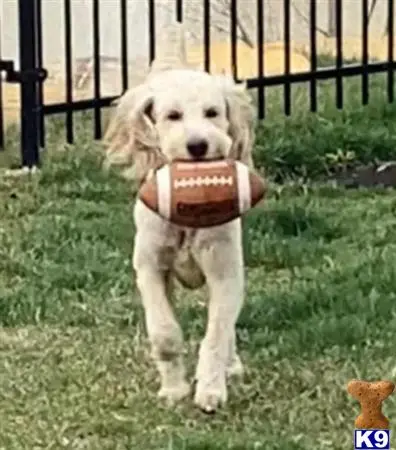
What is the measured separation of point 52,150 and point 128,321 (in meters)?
3.00

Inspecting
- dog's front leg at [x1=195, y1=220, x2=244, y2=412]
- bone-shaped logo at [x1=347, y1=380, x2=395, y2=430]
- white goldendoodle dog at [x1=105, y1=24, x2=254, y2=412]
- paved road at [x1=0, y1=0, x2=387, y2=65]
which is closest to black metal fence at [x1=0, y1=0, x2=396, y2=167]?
paved road at [x1=0, y1=0, x2=387, y2=65]

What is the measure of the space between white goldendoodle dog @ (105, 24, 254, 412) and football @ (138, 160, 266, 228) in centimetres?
5

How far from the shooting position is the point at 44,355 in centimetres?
506

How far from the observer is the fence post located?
26.2 feet

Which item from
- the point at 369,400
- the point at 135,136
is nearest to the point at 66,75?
the point at 135,136

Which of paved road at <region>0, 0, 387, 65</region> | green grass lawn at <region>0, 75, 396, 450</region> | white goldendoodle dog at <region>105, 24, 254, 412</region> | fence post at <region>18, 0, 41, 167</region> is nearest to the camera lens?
green grass lawn at <region>0, 75, 396, 450</region>

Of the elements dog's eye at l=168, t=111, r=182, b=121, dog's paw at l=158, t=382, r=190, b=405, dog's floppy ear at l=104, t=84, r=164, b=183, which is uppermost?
dog's eye at l=168, t=111, r=182, b=121

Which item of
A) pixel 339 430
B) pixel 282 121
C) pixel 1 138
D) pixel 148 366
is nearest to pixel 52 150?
pixel 1 138

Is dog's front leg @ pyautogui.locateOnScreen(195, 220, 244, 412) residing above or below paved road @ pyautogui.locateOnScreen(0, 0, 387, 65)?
below

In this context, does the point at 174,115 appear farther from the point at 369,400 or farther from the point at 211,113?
the point at 369,400

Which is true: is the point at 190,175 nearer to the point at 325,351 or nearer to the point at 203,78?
the point at 203,78

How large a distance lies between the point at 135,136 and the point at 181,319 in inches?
33.2

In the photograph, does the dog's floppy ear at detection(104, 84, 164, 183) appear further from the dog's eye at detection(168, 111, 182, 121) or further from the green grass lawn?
the green grass lawn

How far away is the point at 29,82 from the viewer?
318 inches
